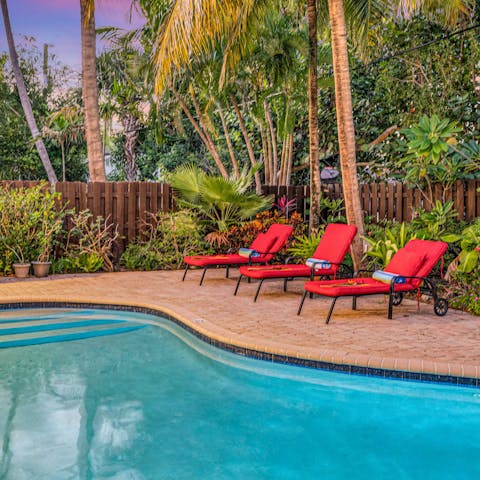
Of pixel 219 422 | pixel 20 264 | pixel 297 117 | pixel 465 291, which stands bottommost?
pixel 219 422

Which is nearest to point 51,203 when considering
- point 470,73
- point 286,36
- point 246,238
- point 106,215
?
point 106,215

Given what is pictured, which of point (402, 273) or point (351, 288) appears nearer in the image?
point (351, 288)

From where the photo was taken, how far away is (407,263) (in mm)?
7105

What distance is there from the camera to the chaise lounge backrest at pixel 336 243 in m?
8.05

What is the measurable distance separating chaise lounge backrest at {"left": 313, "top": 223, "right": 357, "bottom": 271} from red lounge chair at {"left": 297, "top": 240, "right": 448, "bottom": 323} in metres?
0.82

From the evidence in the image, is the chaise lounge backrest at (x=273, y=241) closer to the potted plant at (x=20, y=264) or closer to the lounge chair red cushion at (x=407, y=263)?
the lounge chair red cushion at (x=407, y=263)

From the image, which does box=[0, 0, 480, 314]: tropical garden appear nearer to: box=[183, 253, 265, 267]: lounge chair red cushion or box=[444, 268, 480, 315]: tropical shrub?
box=[444, 268, 480, 315]: tropical shrub

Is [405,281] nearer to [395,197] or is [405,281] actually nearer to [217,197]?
[395,197]

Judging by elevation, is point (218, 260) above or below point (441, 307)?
above

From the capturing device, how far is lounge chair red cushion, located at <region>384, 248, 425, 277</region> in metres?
7.00

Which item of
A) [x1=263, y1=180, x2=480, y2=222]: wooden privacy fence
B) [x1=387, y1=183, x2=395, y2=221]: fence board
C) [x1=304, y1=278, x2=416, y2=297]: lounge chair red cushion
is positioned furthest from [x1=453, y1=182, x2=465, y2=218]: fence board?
[x1=304, y1=278, x2=416, y2=297]: lounge chair red cushion

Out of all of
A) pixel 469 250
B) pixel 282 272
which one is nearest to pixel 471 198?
pixel 469 250

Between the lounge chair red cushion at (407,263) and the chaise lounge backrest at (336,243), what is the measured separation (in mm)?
844

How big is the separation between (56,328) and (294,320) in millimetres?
2831
